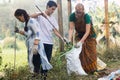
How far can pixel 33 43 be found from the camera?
851 centimetres

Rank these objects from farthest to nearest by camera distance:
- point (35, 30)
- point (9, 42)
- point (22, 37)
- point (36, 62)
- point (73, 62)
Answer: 1. point (22, 37)
2. point (9, 42)
3. point (73, 62)
4. point (36, 62)
5. point (35, 30)

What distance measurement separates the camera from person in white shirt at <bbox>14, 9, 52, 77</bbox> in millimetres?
8344

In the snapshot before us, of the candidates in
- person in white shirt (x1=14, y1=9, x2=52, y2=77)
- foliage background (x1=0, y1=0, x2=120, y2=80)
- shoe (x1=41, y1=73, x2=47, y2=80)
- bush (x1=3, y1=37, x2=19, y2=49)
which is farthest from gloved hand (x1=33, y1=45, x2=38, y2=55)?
bush (x1=3, y1=37, x2=19, y2=49)

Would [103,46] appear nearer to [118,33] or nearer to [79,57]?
[118,33]

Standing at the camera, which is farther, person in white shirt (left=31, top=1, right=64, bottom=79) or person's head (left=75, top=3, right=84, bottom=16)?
person's head (left=75, top=3, right=84, bottom=16)

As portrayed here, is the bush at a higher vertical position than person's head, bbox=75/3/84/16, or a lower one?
lower

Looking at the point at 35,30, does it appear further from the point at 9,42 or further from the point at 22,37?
the point at 22,37

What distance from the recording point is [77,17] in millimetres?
9930

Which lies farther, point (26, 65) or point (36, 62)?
point (26, 65)

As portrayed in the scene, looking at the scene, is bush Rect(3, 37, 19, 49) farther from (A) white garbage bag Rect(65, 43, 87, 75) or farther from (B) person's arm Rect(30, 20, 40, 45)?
(B) person's arm Rect(30, 20, 40, 45)

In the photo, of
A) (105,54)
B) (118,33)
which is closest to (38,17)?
(105,54)

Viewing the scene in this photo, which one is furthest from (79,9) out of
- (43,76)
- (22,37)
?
(22,37)

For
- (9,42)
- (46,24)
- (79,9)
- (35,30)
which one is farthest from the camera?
(9,42)

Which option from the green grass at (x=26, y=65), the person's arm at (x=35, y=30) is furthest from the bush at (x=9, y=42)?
the person's arm at (x=35, y=30)
